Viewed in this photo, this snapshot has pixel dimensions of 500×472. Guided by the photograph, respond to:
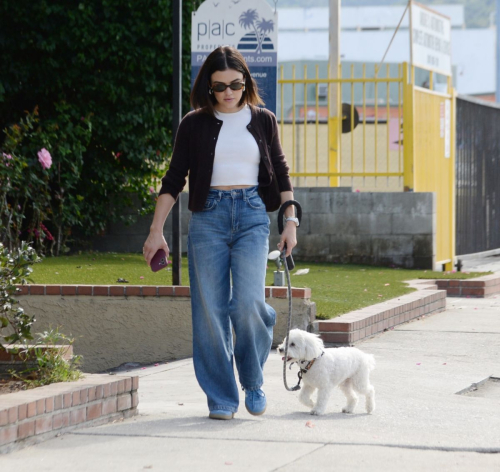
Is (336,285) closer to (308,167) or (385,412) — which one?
(308,167)

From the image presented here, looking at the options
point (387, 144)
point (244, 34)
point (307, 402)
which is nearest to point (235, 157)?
point (307, 402)

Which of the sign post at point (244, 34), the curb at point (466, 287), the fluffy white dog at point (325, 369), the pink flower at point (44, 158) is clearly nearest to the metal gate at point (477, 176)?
the curb at point (466, 287)

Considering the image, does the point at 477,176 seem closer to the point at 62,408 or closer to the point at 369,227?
the point at 369,227

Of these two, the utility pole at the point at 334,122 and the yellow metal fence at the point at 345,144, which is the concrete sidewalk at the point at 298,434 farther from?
the utility pole at the point at 334,122

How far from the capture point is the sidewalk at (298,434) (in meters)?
3.98

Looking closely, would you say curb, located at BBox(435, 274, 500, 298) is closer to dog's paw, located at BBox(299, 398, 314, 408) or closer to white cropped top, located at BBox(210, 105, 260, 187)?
dog's paw, located at BBox(299, 398, 314, 408)

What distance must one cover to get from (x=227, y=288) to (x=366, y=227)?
7719 mm

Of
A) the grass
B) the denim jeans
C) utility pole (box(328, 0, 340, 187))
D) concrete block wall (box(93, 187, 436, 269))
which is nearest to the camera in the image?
the denim jeans

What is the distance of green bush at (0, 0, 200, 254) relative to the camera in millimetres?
11805

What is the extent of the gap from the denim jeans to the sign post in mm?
5190

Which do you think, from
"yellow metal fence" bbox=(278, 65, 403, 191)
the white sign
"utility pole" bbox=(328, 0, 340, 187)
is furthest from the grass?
the white sign

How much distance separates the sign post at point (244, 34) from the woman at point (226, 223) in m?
5.00

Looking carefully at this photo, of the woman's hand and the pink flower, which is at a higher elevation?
the pink flower

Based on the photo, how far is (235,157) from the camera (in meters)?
4.78
